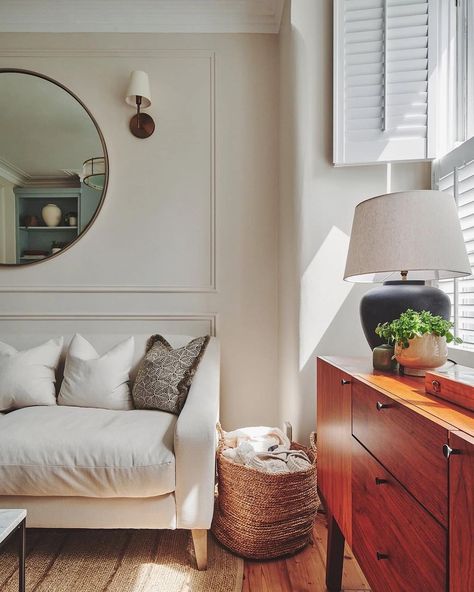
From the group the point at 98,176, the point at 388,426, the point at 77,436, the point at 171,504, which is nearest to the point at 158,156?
the point at 98,176

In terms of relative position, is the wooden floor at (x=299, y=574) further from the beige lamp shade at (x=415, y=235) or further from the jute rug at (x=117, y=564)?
the beige lamp shade at (x=415, y=235)

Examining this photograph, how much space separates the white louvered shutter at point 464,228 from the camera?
4.86 feet

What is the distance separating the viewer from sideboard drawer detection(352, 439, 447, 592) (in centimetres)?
68

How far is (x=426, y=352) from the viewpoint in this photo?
105 cm

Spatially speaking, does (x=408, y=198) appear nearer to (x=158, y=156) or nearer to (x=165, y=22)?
(x=158, y=156)

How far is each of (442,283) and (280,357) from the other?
1.00 metres

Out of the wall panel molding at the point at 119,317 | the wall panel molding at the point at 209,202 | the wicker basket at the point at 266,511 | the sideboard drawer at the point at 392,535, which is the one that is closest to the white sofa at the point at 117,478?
the wicker basket at the point at 266,511

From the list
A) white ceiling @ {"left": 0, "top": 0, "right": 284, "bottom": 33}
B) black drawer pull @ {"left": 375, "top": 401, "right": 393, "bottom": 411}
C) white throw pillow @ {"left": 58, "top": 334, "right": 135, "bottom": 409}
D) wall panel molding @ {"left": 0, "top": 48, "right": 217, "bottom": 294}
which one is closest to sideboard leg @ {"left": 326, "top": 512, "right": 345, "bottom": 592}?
black drawer pull @ {"left": 375, "top": 401, "right": 393, "bottom": 411}

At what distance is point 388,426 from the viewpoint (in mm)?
863

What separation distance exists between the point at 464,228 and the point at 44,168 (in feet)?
7.38

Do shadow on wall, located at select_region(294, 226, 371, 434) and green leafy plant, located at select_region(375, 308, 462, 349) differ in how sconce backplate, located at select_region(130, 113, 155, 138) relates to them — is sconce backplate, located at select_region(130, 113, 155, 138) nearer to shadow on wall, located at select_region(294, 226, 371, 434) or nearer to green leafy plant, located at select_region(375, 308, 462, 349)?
shadow on wall, located at select_region(294, 226, 371, 434)

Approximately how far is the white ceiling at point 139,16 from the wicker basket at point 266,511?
240 centimetres

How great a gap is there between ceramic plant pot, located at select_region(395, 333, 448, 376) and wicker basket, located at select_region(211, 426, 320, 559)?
2.40 feet

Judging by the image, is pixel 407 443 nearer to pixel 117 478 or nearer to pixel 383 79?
pixel 117 478
